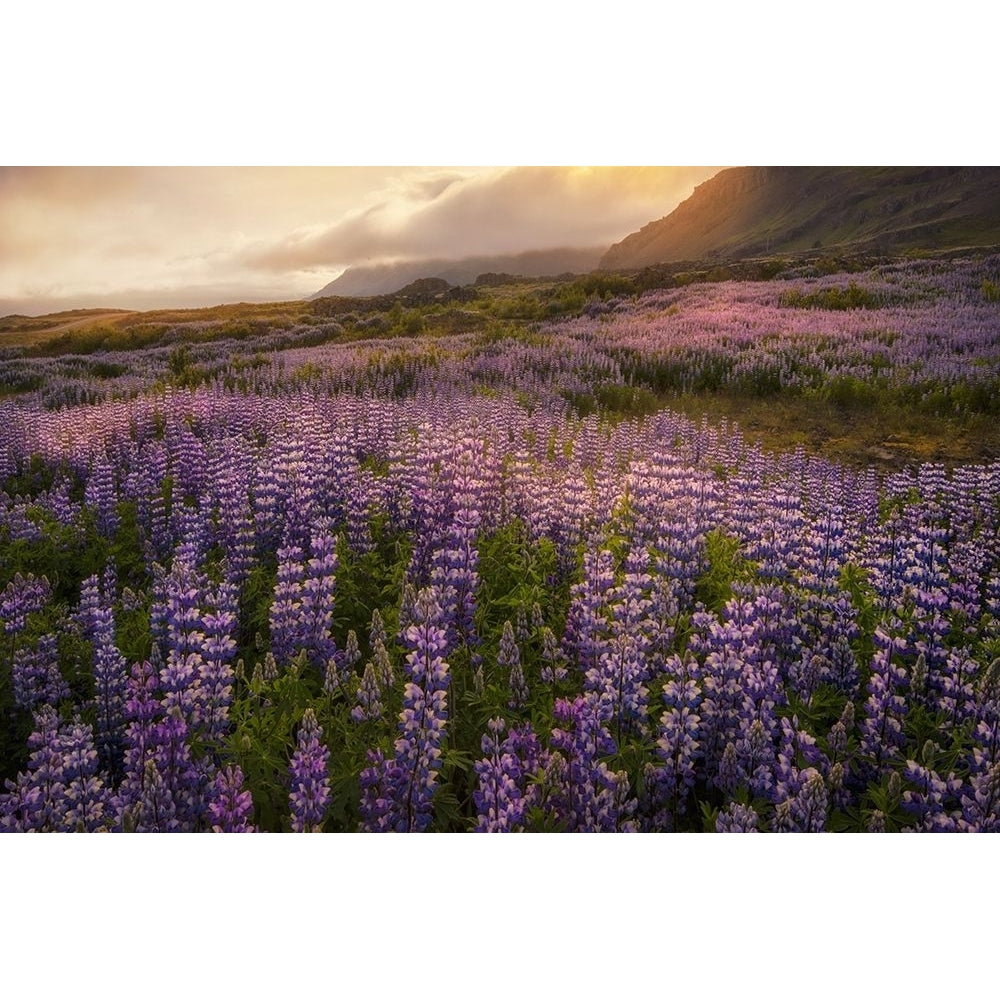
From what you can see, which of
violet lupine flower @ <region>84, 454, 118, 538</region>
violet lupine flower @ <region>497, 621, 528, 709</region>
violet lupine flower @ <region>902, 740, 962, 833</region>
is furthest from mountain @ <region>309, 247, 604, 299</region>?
violet lupine flower @ <region>902, 740, 962, 833</region>

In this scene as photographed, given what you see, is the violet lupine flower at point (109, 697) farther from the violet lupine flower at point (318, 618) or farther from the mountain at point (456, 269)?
the mountain at point (456, 269)

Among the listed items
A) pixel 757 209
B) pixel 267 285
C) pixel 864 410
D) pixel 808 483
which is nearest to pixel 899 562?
pixel 808 483

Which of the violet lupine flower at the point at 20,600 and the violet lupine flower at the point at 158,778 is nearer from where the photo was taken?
the violet lupine flower at the point at 158,778

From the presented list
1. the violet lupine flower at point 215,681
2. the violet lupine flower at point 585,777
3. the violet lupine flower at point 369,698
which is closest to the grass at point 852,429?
the violet lupine flower at point 585,777

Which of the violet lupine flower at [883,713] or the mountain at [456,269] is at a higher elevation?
the mountain at [456,269]

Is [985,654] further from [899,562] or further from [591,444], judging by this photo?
[591,444]

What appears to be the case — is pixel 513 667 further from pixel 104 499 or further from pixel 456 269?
pixel 456 269

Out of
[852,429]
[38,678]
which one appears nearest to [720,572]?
[852,429]
